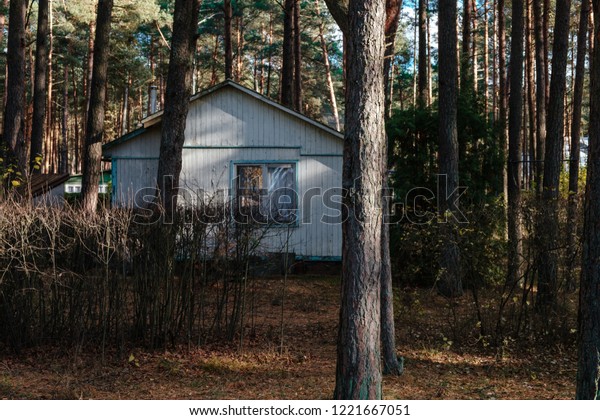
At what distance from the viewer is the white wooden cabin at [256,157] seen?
16.2 metres

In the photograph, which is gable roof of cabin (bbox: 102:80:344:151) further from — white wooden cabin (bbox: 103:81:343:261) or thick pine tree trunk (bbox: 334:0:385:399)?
thick pine tree trunk (bbox: 334:0:385:399)

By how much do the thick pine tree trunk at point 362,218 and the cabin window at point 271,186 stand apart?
9.93 metres

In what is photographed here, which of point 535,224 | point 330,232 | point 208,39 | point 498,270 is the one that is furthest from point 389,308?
point 208,39

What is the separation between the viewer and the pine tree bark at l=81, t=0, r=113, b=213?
1493 centimetres

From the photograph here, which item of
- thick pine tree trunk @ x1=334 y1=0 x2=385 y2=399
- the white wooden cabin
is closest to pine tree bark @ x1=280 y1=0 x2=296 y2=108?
the white wooden cabin

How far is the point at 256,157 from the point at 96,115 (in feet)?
12.8

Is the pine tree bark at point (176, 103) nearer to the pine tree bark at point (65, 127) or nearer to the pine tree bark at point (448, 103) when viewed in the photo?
the pine tree bark at point (448, 103)

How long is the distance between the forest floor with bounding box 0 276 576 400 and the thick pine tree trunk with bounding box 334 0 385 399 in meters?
1.44

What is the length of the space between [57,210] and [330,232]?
869cm

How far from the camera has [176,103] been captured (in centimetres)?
1248

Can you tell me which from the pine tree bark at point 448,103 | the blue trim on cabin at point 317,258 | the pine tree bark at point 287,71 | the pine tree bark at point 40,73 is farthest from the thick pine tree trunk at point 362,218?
the pine tree bark at point 40,73

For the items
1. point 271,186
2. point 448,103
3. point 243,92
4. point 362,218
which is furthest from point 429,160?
point 362,218

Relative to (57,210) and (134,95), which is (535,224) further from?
(134,95)

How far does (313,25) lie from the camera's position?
39.0 meters
